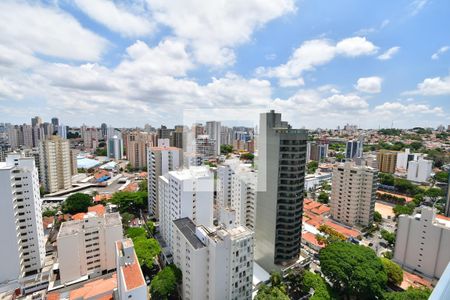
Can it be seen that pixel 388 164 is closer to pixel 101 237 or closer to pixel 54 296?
pixel 101 237

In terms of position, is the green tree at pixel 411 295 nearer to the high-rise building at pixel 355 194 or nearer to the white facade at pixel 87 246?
the high-rise building at pixel 355 194

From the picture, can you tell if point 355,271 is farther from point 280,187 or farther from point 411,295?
point 280,187

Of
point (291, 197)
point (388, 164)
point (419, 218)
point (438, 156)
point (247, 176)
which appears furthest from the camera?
point (438, 156)

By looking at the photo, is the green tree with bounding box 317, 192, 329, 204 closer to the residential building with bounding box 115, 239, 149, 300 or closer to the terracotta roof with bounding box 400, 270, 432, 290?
the terracotta roof with bounding box 400, 270, 432, 290

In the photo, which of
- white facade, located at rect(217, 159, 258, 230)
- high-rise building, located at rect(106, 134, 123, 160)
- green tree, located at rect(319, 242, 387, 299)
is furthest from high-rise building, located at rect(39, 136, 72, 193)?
green tree, located at rect(319, 242, 387, 299)

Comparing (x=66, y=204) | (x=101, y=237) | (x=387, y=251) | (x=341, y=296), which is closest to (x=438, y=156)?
(x=387, y=251)

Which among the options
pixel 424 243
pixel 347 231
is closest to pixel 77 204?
pixel 347 231
